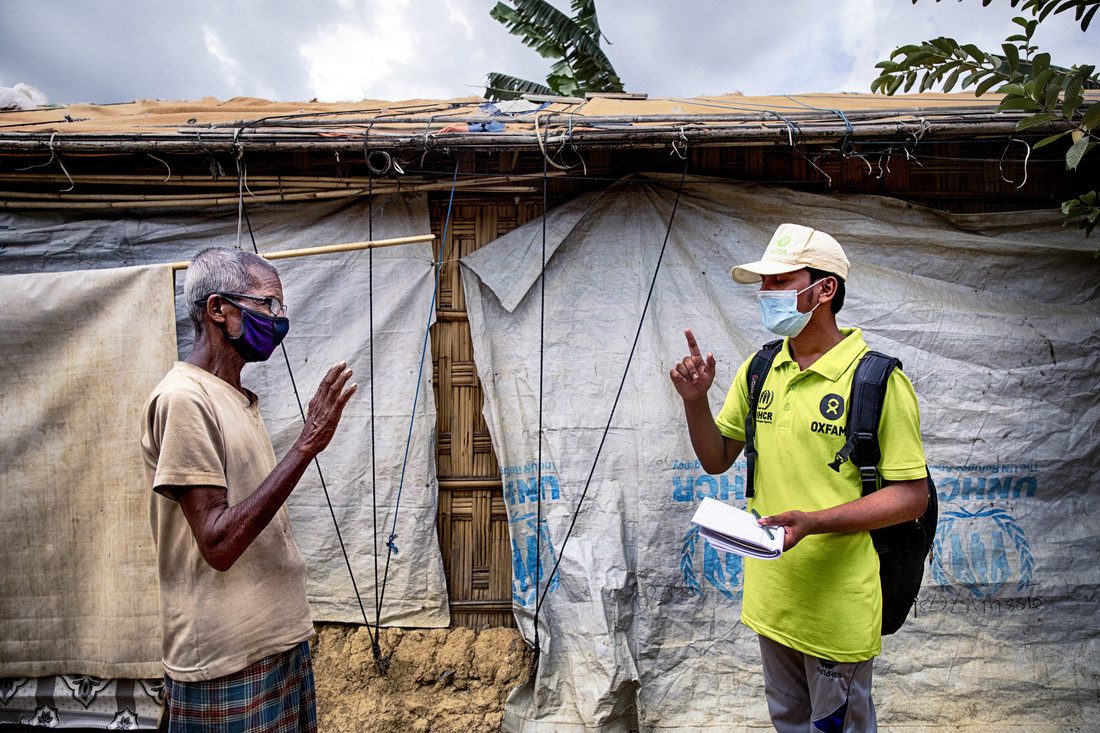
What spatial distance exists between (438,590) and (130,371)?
5.76 feet

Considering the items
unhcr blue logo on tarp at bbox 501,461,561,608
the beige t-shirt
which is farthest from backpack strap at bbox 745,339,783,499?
the beige t-shirt

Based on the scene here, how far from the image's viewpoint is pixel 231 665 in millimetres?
1831

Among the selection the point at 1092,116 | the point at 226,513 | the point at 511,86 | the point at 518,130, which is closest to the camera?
the point at 226,513

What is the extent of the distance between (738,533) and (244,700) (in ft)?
4.52

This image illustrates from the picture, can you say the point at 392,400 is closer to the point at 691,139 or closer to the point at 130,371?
the point at 130,371

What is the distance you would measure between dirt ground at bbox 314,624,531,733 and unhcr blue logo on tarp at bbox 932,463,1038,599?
84.5 inches

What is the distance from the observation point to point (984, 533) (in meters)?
3.46

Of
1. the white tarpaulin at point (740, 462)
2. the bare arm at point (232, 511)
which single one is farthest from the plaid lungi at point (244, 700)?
the white tarpaulin at point (740, 462)

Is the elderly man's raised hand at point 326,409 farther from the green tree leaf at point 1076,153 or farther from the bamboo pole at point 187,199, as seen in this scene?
the green tree leaf at point 1076,153

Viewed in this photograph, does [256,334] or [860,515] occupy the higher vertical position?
[256,334]

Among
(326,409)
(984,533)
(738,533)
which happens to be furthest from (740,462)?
(326,409)

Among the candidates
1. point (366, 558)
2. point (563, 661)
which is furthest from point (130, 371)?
point (563, 661)

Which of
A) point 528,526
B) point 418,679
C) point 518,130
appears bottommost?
point 418,679

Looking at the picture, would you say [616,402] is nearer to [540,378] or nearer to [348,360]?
[540,378]
